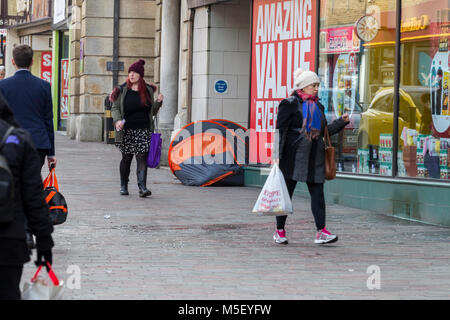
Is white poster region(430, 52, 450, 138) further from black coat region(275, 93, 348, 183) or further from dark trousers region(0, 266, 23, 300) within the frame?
dark trousers region(0, 266, 23, 300)

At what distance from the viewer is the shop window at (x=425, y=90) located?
35.0ft

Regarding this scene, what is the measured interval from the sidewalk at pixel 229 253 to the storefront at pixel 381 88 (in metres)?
0.42

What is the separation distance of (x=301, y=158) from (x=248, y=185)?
6.16 m

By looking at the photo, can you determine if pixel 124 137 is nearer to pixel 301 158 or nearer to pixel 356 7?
pixel 356 7

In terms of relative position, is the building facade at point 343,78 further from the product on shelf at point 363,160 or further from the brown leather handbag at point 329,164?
the brown leather handbag at point 329,164

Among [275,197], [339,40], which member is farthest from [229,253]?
[339,40]

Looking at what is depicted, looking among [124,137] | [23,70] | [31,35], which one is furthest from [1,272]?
[31,35]

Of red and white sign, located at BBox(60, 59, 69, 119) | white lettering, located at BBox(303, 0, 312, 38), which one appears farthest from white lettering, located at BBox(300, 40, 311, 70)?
Answer: red and white sign, located at BBox(60, 59, 69, 119)

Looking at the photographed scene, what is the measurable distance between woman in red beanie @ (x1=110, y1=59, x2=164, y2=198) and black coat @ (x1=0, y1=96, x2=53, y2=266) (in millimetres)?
8312

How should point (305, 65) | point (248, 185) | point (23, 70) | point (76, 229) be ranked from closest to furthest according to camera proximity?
point (23, 70) < point (76, 229) < point (305, 65) < point (248, 185)

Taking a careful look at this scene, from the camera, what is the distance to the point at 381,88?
11.7 metres

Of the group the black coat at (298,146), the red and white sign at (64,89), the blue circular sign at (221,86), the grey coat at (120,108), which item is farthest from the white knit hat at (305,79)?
the red and white sign at (64,89)

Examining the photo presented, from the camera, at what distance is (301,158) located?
28.0ft

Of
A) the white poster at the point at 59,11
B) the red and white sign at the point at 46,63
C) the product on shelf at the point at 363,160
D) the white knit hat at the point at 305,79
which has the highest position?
the white poster at the point at 59,11
